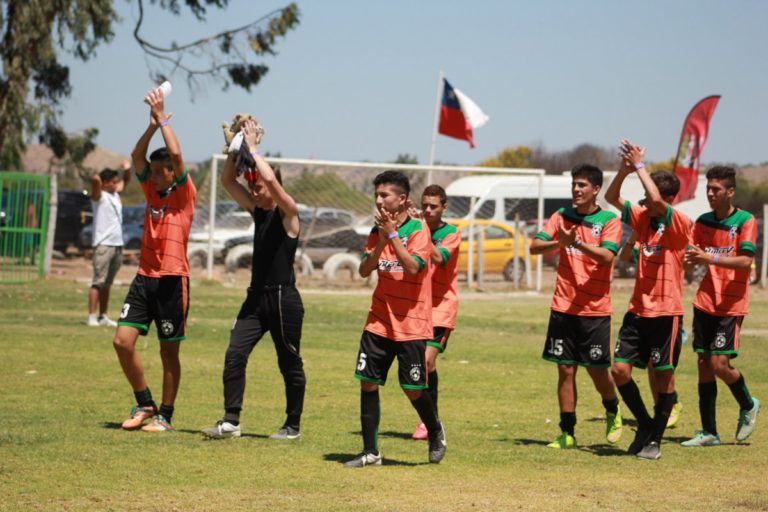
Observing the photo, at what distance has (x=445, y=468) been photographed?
7.84 meters

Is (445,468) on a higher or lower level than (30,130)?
lower

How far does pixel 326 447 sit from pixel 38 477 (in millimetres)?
2182

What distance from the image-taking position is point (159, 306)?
8930mm

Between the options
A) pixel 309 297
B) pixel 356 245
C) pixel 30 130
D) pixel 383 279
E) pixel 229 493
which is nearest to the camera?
pixel 229 493

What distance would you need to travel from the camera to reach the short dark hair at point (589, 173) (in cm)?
862

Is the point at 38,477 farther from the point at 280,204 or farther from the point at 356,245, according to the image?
the point at 356,245

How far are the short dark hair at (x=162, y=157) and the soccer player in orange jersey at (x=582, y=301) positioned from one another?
2.78 meters

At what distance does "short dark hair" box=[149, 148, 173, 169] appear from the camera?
29.1ft

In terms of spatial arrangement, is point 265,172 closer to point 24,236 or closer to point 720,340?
point 720,340

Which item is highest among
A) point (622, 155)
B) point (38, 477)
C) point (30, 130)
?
point (30, 130)

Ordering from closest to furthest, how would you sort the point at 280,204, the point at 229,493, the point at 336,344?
the point at 229,493 → the point at 280,204 → the point at 336,344

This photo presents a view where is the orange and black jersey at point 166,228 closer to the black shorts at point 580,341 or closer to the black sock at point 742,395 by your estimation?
the black shorts at point 580,341

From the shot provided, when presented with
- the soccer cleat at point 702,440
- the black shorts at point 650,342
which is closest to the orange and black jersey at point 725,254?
the black shorts at point 650,342

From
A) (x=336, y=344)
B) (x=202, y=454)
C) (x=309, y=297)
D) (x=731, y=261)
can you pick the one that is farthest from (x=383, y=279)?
(x=309, y=297)
